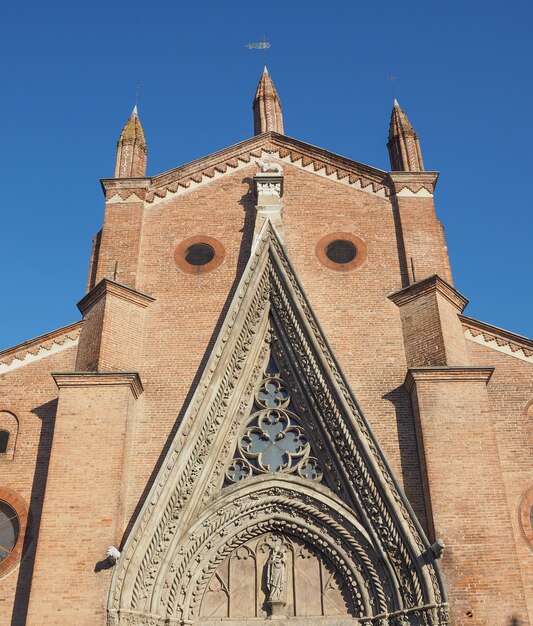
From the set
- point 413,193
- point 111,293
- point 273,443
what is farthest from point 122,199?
point 273,443

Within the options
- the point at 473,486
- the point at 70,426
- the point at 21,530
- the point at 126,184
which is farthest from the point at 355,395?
the point at 126,184

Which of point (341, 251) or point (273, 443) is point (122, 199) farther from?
point (273, 443)

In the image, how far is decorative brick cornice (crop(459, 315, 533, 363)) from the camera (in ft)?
47.8

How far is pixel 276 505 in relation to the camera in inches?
514

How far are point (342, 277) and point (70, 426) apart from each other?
20.1ft

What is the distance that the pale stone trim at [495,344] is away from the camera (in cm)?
1452

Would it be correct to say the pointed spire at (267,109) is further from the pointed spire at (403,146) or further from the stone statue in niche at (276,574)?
the stone statue in niche at (276,574)

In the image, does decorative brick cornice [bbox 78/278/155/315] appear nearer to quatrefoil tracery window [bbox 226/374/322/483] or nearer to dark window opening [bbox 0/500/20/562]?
quatrefoil tracery window [bbox 226/374/322/483]

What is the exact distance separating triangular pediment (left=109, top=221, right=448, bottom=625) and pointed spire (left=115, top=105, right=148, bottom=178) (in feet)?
17.1

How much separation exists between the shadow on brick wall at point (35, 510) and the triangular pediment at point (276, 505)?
1702mm

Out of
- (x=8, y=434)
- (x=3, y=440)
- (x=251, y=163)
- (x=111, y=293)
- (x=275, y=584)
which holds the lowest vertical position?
(x=275, y=584)

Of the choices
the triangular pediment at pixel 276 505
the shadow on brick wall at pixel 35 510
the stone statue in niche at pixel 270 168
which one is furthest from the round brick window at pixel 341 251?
the shadow on brick wall at pixel 35 510

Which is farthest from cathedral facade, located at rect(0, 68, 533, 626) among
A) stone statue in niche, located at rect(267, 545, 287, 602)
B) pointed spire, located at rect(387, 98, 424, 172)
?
pointed spire, located at rect(387, 98, 424, 172)

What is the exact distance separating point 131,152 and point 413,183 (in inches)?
258
